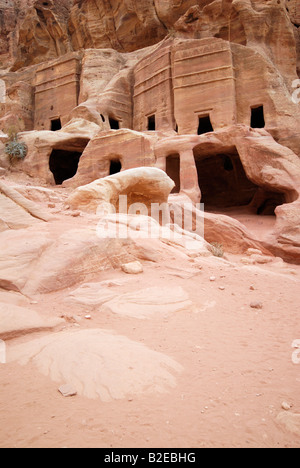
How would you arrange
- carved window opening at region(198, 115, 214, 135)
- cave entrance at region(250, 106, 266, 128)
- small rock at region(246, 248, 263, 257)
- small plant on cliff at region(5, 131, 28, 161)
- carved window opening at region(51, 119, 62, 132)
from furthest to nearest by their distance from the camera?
carved window opening at region(51, 119, 62, 132) → carved window opening at region(198, 115, 214, 135) → cave entrance at region(250, 106, 266, 128) → small plant on cliff at region(5, 131, 28, 161) → small rock at region(246, 248, 263, 257)

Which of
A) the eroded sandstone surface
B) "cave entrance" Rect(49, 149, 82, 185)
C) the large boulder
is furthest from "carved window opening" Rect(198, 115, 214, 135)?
the large boulder

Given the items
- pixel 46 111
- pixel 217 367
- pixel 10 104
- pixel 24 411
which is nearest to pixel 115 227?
pixel 217 367

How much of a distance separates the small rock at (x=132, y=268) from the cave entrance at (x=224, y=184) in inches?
449

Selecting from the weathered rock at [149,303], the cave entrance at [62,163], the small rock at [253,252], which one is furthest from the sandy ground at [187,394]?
the cave entrance at [62,163]

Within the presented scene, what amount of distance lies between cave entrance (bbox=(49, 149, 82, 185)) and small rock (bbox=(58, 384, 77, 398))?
62.0ft

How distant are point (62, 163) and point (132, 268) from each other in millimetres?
16879

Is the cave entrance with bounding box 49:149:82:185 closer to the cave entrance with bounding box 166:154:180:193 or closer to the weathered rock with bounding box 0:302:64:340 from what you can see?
the cave entrance with bounding box 166:154:180:193

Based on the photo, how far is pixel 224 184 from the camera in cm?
1741

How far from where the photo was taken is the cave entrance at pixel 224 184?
1647cm

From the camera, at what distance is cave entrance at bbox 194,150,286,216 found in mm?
16466

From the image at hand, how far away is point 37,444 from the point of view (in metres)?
1.51

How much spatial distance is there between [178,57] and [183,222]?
12.0 m

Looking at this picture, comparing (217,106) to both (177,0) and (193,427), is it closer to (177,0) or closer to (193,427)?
(177,0)

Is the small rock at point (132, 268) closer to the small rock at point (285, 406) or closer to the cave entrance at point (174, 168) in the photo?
the small rock at point (285, 406)
